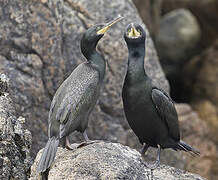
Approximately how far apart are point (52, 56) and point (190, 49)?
7.13 m

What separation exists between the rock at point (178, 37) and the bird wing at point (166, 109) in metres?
7.74

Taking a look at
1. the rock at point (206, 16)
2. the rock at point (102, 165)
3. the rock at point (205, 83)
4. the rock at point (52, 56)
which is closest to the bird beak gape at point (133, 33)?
the rock at point (102, 165)

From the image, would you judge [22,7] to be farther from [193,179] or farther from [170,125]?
[193,179]

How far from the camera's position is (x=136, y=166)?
19.7 ft

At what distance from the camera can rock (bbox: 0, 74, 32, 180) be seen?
5949 millimetres

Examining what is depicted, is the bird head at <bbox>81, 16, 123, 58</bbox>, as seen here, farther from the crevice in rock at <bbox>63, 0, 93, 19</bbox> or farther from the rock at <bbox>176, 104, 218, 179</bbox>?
the rock at <bbox>176, 104, 218, 179</bbox>

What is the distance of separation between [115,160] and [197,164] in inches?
224

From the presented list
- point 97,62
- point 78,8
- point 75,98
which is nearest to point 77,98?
point 75,98

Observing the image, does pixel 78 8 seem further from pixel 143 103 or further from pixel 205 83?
pixel 205 83

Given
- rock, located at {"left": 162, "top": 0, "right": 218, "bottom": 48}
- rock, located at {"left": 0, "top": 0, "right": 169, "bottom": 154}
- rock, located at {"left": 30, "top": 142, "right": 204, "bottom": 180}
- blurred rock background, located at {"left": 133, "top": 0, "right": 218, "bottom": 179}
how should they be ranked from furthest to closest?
rock, located at {"left": 162, "top": 0, "right": 218, "bottom": 48} → blurred rock background, located at {"left": 133, "top": 0, "right": 218, "bottom": 179} → rock, located at {"left": 0, "top": 0, "right": 169, "bottom": 154} → rock, located at {"left": 30, "top": 142, "right": 204, "bottom": 180}

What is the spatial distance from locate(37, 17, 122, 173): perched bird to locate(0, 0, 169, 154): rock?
5.13 ft

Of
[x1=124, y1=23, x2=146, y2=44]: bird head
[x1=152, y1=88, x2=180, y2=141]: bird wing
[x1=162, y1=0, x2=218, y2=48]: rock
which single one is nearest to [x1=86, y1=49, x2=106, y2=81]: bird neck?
[x1=124, y1=23, x2=146, y2=44]: bird head

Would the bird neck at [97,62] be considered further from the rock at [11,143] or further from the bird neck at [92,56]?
the rock at [11,143]

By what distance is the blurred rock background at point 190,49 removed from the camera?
13031mm
